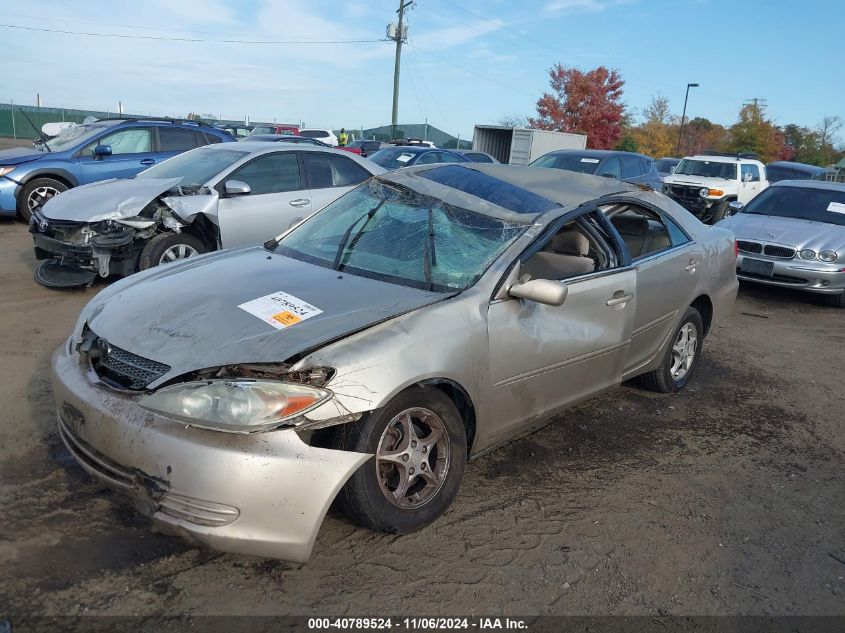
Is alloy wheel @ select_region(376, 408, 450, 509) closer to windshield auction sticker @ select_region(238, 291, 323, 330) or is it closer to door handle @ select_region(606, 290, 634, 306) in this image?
windshield auction sticker @ select_region(238, 291, 323, 330)

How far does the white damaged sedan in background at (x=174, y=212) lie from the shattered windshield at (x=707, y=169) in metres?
13.2

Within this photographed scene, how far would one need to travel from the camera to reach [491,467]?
3.86m

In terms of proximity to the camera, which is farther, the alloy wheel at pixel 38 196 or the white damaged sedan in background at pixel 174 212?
the alloy wheel at pixel 38 196

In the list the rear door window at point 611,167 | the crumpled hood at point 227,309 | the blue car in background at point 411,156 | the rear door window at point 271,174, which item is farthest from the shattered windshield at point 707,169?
the crumpled hood at point 227,309

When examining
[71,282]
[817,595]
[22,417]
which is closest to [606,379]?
[817,595]

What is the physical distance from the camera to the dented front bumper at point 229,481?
246 cm

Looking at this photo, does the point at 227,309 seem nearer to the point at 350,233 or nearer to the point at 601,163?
A: the point at 350,233

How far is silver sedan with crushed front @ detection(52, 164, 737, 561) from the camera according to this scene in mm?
2520

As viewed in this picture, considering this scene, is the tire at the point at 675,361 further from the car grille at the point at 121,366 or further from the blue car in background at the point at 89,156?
the blue car in background at the point at 89,156

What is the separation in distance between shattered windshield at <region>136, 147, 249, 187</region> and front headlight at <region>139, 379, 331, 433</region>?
16.3 feet

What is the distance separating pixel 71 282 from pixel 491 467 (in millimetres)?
4992

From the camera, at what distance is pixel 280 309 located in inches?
121

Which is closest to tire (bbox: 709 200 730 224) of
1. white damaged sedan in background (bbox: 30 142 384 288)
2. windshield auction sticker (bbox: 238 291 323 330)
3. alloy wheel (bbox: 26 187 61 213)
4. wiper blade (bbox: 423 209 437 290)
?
white damaged sedan in background (bbox: 30 142 384 288)

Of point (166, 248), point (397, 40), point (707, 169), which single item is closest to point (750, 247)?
point (166, 248)
